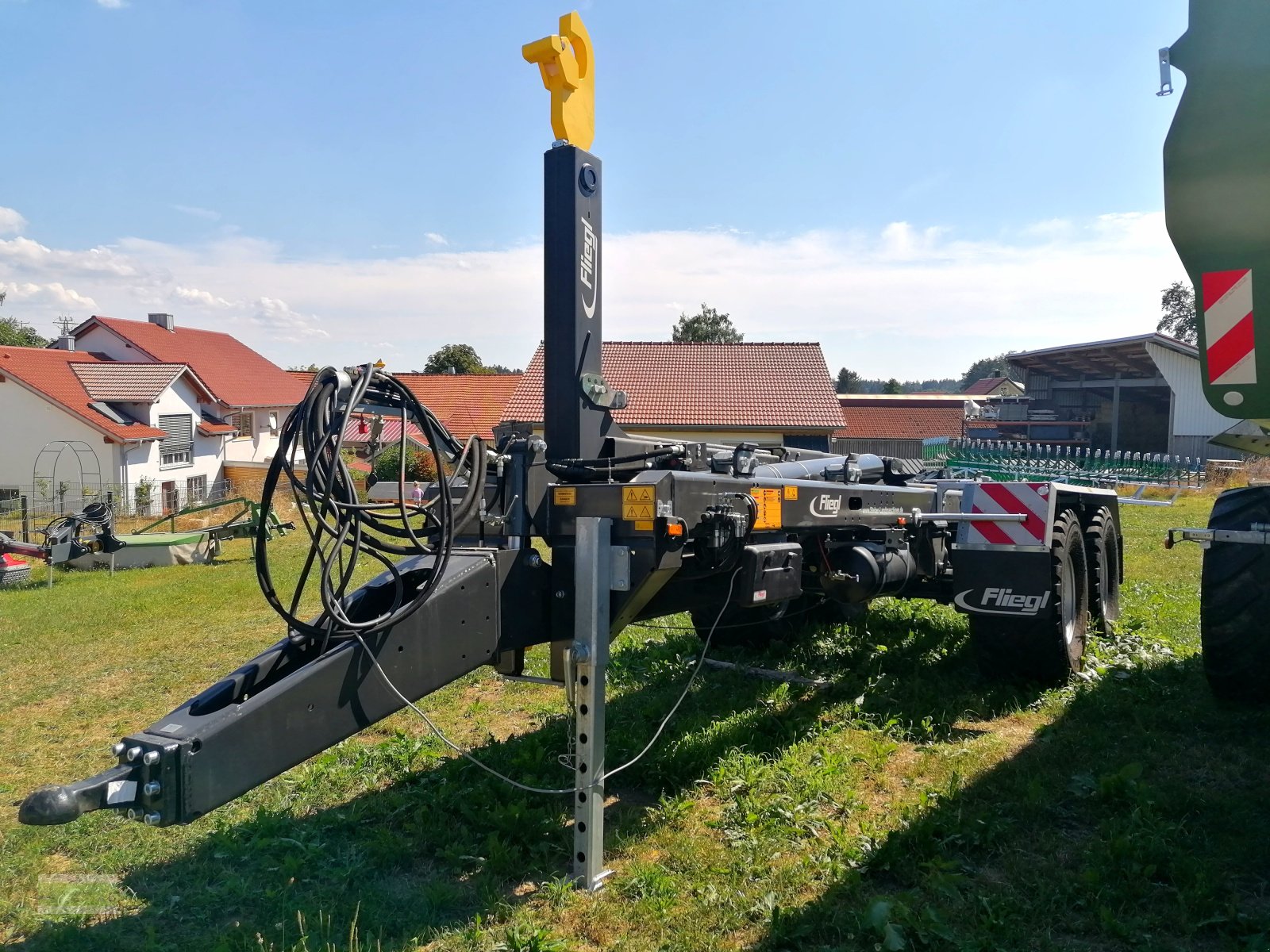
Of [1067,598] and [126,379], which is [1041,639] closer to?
[1067,598]

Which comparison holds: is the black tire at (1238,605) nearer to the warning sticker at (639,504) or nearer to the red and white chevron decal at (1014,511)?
the red and white chevron decal at (1014,511)

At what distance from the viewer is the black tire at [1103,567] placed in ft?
23.0

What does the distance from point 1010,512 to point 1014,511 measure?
0.06 feet

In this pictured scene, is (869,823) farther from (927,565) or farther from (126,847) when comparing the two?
(126,847)

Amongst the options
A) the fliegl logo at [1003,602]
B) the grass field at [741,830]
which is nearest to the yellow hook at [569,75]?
the grass field at [741,830]

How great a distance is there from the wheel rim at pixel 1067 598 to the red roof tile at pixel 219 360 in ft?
122

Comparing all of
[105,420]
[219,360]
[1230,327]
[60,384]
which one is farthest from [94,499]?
[219,360]

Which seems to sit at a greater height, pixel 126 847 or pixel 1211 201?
pixel 1211 201

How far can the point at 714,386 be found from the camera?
105 feet

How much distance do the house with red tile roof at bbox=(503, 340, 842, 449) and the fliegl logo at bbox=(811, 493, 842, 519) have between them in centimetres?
2251

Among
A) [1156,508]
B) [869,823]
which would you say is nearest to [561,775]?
[869,823]

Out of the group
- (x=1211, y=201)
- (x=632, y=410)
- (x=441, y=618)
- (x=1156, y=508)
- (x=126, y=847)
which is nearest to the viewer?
(x=441, y=618)

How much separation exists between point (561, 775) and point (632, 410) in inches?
1031

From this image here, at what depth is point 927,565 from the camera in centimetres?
611
